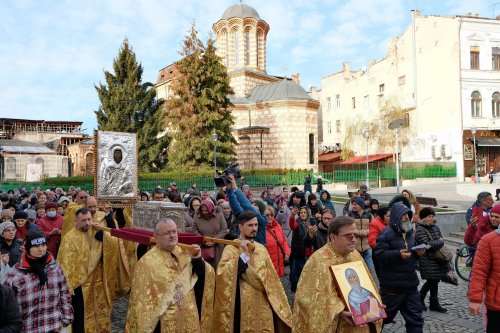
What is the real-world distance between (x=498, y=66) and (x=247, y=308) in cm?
4029

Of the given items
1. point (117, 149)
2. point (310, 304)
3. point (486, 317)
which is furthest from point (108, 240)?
point (486, 317)

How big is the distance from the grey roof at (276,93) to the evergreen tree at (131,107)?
10045 millimetres

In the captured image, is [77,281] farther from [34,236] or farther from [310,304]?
[310,304]

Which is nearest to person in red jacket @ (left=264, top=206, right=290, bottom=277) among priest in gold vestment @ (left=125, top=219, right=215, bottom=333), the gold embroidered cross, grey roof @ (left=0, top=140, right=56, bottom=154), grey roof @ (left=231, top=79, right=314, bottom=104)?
priest in gold vestment @ (left=125, top=219, right=215, bottom=333)

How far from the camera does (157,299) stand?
4164 millimetres

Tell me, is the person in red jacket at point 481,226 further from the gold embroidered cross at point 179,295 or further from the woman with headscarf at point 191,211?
the woman with headscarf at point 191,211

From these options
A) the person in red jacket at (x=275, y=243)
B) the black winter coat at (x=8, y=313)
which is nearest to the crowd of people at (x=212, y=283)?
the black winter coat at (x=8, y=313)

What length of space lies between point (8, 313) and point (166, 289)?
132cm

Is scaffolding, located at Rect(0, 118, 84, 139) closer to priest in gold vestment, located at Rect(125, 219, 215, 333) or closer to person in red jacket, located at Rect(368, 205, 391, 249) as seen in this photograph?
person in red jacket, located at Rect(368, 205, 391, 249)

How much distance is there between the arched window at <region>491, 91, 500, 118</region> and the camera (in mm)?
37500

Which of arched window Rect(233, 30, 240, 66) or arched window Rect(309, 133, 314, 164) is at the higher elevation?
arched window Rect(233, 30, 240, 66)

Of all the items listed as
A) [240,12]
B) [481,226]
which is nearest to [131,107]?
[240,12]

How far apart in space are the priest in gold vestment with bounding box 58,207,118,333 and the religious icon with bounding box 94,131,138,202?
134cm

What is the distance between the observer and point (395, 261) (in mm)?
5285
